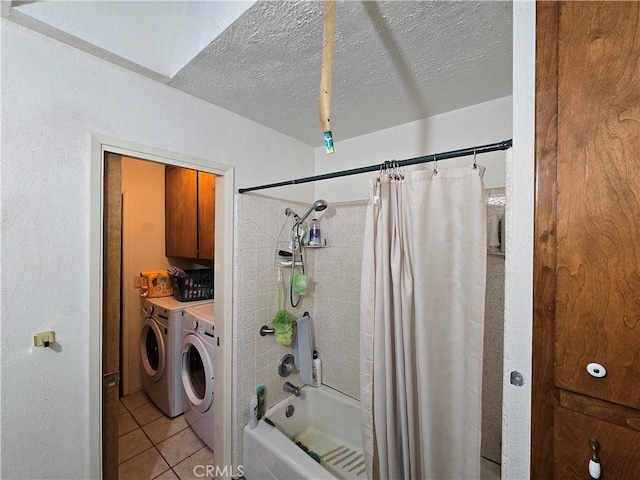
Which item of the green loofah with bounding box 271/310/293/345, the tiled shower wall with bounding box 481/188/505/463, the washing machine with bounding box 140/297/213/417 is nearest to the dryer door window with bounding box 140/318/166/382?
the washing machine with bounding box 140/297/213/417

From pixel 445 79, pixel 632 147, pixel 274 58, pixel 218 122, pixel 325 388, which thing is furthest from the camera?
pixel 325 388

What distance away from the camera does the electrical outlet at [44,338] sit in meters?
0.96

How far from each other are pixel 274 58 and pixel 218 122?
0.59 metres

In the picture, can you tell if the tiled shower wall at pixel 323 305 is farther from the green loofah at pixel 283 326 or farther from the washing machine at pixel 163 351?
the washing machine at pixel 163 351

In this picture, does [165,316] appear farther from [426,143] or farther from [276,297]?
[426,143]

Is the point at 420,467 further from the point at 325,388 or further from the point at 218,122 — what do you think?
the point at 218,122

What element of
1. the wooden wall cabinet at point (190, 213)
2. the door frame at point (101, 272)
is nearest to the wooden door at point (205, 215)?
the wooden wall cabinet at point (190, 213)

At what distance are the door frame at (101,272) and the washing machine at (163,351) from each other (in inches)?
29.4

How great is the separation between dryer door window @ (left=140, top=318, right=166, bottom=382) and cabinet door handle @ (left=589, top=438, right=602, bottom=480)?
8.31ft

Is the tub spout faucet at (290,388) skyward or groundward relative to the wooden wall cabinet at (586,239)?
groundward

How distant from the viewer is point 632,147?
51cm

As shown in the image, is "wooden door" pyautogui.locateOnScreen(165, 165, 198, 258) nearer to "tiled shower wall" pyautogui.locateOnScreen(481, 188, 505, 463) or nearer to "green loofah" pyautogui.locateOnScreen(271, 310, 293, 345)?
"green loofah" pyautogui.locateOnScreen(271, 310, 293, 345)

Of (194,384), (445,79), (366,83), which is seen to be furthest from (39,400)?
(445,79)

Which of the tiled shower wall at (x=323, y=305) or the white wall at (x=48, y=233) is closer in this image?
the white wall at (x=48, y=233)
